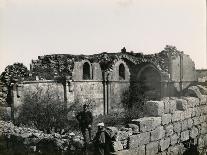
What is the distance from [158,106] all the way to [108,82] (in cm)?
1489

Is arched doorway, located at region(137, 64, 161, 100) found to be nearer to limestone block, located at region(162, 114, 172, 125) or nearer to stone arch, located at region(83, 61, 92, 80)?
stone arch, located at region(83, 61, 92, 80)

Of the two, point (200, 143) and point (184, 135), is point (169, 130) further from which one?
point (200, 143)

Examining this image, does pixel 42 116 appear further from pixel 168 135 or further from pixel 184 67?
pixel 184 67

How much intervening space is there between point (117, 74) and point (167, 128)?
15.6 metres

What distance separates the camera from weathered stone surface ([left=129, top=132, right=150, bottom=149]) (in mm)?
7656

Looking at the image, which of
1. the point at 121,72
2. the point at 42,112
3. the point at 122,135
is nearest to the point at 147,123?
the point at 122,135

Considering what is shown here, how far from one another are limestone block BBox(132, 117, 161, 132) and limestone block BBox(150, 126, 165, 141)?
0.13 metres

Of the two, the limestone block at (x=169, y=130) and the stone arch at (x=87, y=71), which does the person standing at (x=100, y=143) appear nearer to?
the limestone block at (x=169, y=130)

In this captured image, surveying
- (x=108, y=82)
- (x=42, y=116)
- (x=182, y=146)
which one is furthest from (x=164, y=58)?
(x=182, y=146)

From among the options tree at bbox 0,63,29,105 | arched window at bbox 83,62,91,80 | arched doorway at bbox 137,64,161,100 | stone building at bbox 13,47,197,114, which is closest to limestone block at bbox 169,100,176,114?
stone building at bbox 13,47,197,114

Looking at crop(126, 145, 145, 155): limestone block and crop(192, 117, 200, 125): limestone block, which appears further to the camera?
crop(192, 117, 200, 125): limestone block

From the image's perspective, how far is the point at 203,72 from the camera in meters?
34.1

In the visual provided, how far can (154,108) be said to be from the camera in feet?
29.1

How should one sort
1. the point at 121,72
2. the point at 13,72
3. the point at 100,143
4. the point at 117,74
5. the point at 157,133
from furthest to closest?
the point at 121,72
the point at 117,74
the point at 13,72
the point at 157,133
the point at 100,143
